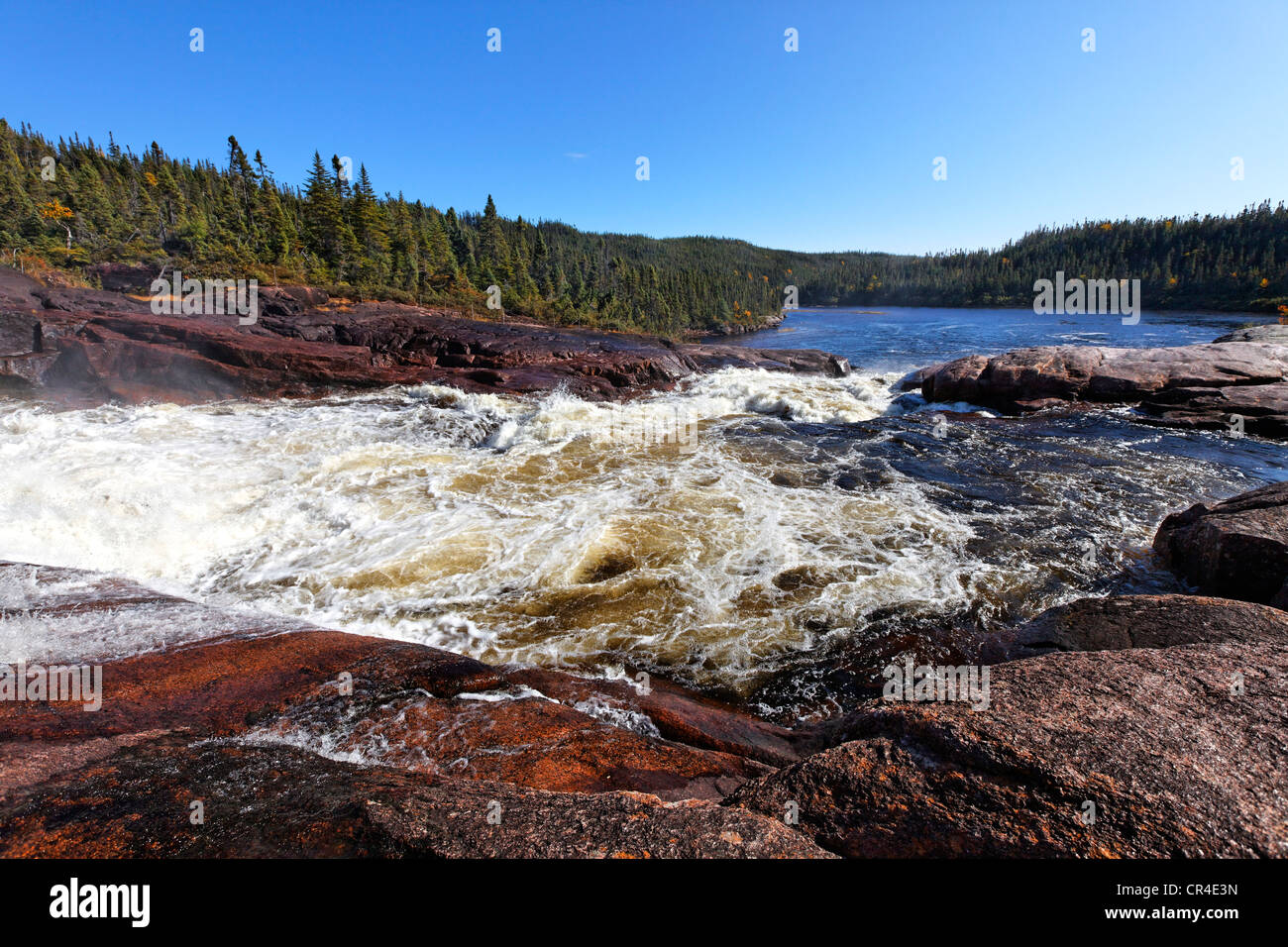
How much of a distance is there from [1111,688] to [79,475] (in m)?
13.6

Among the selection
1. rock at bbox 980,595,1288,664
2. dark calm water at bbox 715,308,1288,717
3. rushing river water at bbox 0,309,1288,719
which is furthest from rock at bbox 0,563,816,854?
rock at bbox 980,595,1288,664

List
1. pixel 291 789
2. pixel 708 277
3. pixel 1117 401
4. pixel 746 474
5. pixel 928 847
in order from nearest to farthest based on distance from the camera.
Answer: pixel 928 847
pixel 291 789
pixel 746 474
pixel 1117 401
pixel 708 277

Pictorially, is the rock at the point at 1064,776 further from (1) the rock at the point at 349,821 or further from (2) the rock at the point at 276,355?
(2) the rock at the point at 276,355

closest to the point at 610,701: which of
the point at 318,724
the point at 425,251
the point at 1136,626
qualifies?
the point at 318,724

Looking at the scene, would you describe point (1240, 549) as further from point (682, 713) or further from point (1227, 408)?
point (1227, 408)

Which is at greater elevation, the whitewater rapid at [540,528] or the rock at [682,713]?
the whitewater rapid at [540,528]

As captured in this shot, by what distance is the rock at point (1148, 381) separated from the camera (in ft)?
49.3

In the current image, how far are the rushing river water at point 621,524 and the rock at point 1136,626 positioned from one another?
0.50m

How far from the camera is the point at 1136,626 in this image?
4.79 metres

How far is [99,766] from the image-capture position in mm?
2676

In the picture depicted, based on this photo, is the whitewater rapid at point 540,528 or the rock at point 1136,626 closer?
the rock at point 1136,626

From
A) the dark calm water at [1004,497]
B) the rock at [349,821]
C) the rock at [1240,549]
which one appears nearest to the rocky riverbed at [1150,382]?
the dark calm water at [1004,497]

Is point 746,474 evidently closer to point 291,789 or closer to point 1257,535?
point 1257,535
